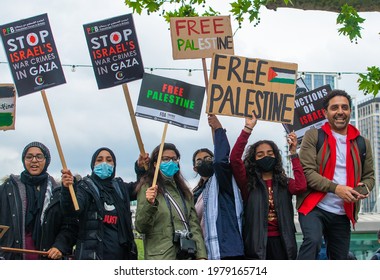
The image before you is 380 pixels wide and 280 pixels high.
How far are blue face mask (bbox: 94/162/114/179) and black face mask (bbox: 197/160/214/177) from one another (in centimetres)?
91

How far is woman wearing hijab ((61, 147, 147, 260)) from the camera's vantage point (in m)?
6.64

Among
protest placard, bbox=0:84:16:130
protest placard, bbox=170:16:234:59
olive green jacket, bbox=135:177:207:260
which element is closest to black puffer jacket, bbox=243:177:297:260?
olive green jacket, bbox=135:177:207:260

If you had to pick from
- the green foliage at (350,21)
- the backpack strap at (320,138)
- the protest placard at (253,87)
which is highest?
the green foliage at (350,21)

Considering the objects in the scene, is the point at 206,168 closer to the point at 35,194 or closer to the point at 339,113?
the point at 339,113

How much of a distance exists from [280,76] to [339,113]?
70cm

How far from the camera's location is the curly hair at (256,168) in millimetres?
6867

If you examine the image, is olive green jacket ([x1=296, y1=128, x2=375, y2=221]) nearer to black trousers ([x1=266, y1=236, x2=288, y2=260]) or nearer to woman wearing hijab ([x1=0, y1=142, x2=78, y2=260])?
black trousers ([x1=266, y1=236, x2=288, y2=260])

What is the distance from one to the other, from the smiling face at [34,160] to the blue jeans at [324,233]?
2.47 meters

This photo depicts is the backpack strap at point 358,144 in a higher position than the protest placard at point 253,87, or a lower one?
lower

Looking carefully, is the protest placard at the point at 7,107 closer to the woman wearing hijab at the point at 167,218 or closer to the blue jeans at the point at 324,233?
the woman wearing hijab at the point at 167,218

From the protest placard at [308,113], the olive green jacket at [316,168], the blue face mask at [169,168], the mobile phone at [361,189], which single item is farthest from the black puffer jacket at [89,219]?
the protest placard at [308,113]

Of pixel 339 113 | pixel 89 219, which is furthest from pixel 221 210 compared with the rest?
pixel 339 113

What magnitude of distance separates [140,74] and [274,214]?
2.05m

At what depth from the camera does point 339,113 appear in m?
6.84
